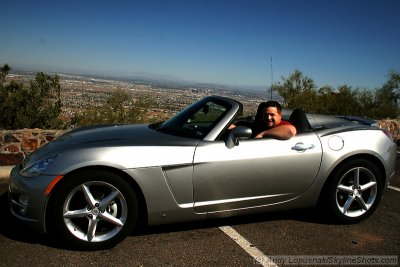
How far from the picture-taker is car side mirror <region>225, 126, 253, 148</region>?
11.2 ft

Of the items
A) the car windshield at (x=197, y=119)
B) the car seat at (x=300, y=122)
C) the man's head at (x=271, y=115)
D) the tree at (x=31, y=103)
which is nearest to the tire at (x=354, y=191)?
the car seat at (x=300, y=122)

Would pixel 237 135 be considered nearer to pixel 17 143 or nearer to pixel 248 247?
pixel 248 247

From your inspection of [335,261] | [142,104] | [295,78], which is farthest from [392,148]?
[295,78]

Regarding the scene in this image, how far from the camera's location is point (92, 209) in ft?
10.3

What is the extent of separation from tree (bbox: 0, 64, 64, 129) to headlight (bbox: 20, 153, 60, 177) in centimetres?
871

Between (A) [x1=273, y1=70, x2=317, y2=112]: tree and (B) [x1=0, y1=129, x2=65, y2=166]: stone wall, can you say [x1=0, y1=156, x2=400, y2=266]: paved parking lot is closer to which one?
(B) [x1=0, y1=129, x2=65, y2=166]: stone wall

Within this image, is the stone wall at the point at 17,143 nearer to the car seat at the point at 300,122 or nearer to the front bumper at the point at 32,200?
the front bumper at the point at 32,200

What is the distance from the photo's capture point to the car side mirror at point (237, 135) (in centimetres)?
340

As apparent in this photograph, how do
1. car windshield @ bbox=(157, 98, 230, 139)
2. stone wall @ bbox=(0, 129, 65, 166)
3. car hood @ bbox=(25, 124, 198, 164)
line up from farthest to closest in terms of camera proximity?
stone wall @ bbox=(0, 129, 65, 166) < car windshield @ bbox=(157, 98, 230, 139) < car hood @ bbox=(25, 124, 198, 164)

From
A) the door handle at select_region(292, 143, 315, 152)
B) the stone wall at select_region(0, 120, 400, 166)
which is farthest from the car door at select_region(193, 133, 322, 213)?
the stone wall at select_region(0, 120, 400, 166)

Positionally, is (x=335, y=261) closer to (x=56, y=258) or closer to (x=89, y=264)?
(x=89, y=264)

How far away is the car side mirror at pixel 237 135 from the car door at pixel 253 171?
5 centimetres

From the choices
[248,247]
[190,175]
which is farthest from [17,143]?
[248,247]

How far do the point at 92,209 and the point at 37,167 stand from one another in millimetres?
578
